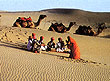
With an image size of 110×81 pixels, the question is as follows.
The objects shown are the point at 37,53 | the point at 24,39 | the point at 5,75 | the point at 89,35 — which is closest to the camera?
the point at 5,75

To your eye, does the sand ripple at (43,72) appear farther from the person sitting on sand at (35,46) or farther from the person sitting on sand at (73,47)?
the person sitting on sand at (35,46)

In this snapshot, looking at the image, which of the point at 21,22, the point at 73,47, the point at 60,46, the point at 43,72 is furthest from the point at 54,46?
the point at 21,22

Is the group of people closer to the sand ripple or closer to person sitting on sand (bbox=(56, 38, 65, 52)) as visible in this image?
person sitting on sand (bbox=(56, 38, 65, 52))

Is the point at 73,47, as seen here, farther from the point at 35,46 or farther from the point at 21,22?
the point at 21,22

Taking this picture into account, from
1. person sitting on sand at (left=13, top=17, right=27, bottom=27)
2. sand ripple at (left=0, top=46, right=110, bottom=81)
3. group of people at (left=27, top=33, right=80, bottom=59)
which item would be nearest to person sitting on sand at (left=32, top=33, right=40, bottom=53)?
group of people at (left=27, top=33, right=80, bottom=59)

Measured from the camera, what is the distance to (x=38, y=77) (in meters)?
6.12

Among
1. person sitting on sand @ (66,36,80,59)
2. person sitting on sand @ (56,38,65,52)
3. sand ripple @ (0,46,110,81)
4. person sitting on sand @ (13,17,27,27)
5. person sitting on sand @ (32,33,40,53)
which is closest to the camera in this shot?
sand ripple @ (0,46,110,81)

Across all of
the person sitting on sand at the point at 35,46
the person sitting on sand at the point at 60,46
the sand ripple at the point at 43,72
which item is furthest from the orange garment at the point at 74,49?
the person sitting on sand at the point at 60,46

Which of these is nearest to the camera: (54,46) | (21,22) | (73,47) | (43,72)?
(43,72)

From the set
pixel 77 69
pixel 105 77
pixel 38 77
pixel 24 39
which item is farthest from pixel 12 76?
pixel 24 39

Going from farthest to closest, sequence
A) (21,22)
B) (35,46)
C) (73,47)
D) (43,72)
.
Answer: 1. (21,22)
2. (35,46)
3. (73,47)
4. (43,72)

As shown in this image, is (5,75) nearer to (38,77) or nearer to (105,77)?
(38,77)

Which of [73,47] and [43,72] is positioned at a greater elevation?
[73,47]

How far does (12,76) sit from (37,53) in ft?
14.2
